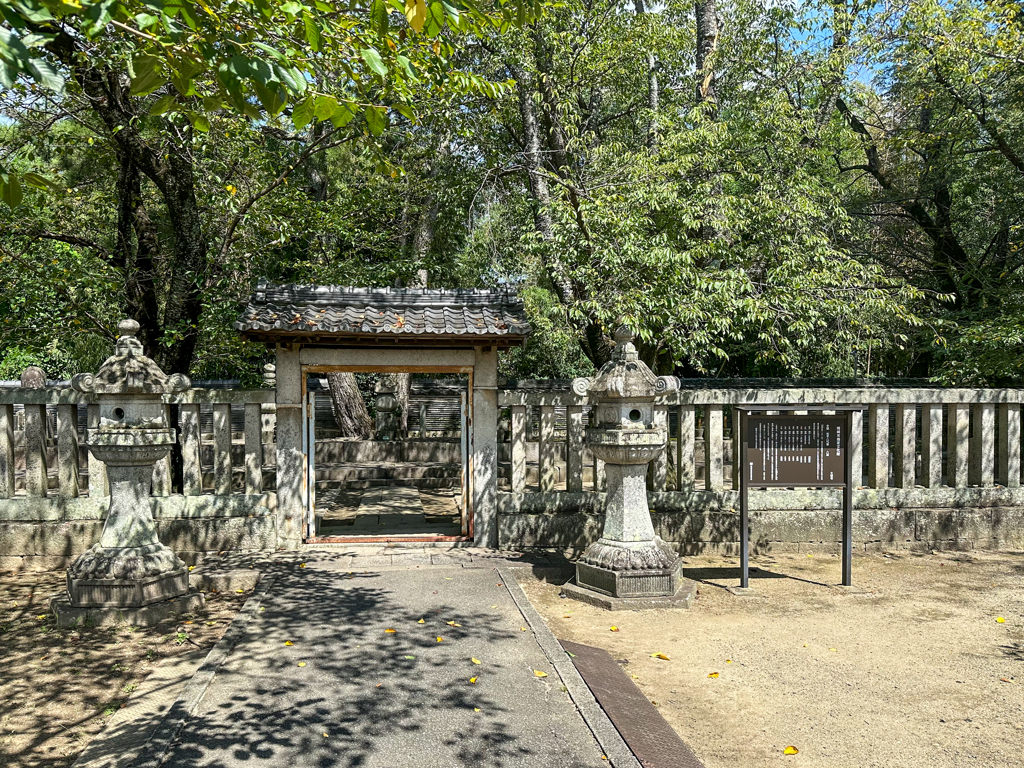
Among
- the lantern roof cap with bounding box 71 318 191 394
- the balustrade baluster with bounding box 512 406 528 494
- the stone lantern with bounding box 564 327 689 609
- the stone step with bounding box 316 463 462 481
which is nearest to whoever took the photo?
the lantern roof cap with bounding box 71 318 191 394

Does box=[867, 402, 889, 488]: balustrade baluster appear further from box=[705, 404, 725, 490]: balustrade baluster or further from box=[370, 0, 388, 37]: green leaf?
box=[370, 0, 388, 37]: green leaf

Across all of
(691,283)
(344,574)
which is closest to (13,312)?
(344,574)

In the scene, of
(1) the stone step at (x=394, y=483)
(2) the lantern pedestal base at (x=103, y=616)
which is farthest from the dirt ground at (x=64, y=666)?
(1) the stone step at (x=394, y=483)

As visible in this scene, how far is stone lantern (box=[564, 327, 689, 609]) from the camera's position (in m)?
6.86

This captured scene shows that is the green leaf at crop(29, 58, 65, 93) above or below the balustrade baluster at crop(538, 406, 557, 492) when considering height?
above

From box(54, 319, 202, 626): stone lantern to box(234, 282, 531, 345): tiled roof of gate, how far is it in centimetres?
117

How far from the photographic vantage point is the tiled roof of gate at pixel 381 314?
7621mm

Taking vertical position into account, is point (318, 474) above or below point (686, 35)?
below

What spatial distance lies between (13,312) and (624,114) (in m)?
10.7

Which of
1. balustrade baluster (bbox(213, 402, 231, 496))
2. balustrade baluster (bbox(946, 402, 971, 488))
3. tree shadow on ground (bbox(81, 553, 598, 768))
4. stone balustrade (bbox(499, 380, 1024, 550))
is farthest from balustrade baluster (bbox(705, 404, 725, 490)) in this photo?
balustrade baluster (bbox(213, 402, 231, 496))

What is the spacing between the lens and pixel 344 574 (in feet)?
24.3

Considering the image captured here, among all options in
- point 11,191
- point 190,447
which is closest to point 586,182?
point 190,447

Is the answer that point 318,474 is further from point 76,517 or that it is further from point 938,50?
point 938,50

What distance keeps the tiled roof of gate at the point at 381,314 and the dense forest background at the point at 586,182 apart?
3.95 ft
